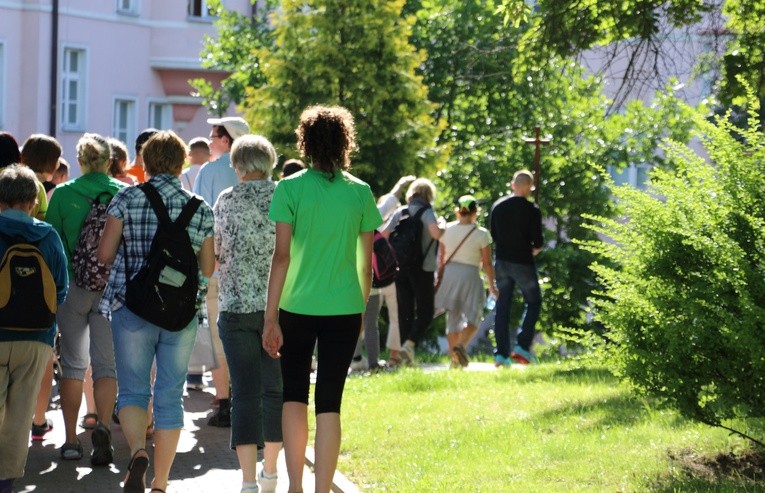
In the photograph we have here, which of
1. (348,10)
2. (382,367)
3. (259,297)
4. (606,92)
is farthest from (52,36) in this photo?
(259,297)

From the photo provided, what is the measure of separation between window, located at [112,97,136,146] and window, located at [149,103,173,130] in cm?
49

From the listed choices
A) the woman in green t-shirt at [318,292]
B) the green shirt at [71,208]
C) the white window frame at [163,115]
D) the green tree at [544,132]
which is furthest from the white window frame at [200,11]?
the woman in green t-shirt at [318,292]

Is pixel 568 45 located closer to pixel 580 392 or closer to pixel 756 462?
pixel 580 392

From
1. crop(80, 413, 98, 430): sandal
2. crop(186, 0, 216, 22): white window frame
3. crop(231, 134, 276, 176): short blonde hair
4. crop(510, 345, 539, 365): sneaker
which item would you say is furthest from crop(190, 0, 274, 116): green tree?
crop(231, 134, 276, 176): short blonde hair

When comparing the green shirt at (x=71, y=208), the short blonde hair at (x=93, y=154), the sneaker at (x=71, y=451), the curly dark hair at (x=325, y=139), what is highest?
the curly dark hair at (x=325, y=139)

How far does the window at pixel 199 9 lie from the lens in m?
38.7

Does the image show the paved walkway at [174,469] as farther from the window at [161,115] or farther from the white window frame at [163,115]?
the window at [161,115]

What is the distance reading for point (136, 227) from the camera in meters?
8.04

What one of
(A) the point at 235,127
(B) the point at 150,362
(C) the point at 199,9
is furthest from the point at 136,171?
(C) the point at 199,9

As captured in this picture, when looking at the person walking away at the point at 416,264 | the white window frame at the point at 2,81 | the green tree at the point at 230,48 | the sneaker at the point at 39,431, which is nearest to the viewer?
the sneaker at the point at 39,431

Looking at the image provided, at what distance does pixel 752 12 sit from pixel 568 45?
1.37 meters

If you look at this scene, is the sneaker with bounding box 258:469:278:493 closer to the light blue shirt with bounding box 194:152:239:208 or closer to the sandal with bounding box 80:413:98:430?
the sandal with bounding box 80:413:98:430

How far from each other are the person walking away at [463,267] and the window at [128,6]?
2334 cm

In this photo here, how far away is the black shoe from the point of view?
37.1 ft
